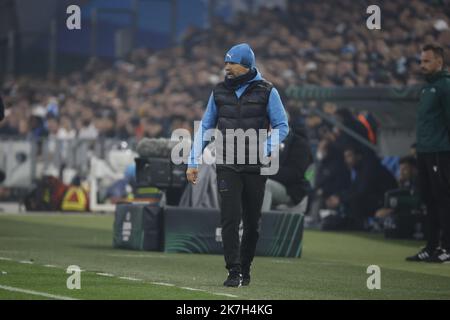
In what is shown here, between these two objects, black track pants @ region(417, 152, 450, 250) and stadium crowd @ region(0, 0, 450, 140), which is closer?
black track pants @ region(417, 152, 450, 250)

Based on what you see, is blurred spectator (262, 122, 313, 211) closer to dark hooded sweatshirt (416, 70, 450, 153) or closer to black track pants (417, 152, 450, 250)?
black track pants (417, 152, 450, 250)

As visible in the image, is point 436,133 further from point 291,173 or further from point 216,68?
point 216,68

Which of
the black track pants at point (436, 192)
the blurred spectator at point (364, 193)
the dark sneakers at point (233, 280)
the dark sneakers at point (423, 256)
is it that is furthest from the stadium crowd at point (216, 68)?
the dark sneakers at point (233, 280)

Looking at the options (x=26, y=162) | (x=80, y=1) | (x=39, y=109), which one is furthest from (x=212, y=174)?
(x=80, y=1)

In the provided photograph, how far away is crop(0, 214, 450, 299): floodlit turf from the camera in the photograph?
10.6 metres

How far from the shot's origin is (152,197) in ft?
56.9

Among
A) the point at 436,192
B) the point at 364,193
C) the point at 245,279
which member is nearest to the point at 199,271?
the point at 245,279

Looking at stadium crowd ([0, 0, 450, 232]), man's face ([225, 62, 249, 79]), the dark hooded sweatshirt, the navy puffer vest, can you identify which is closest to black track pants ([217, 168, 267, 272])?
the navy puffer vest

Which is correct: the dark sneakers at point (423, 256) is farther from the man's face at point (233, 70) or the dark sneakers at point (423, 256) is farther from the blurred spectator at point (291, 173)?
the man's face at point (233, 70)

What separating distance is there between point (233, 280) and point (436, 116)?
4.31 metres

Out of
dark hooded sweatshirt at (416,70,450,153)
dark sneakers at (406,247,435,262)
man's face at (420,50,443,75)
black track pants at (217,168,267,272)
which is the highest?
man's face at (420,50,443,75)

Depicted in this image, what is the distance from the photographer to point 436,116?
47.8ft

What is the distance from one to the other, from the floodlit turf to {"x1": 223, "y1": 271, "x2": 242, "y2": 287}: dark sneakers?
0.10 meters

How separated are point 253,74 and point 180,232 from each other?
15.0 feet
